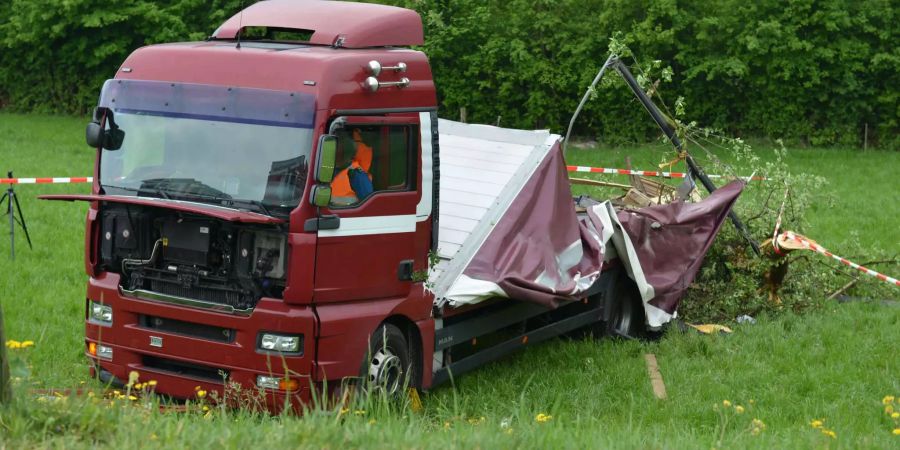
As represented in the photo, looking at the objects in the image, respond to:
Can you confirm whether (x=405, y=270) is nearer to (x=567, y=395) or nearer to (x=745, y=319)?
(x=567, y=395)

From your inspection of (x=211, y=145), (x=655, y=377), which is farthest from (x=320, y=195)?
(x=655, y=377)

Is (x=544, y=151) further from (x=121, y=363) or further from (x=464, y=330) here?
(x=121, y=363)

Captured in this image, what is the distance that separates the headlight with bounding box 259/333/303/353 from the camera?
24.9 feet

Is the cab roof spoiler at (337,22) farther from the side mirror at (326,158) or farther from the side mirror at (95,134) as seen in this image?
the side mirror at (95,134)

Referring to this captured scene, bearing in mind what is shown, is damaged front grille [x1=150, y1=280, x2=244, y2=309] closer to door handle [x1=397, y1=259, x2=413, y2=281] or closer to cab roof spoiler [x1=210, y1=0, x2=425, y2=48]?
door handle [x1=397, y1=259, x2=413, y2=281]

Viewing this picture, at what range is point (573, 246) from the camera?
991 cm

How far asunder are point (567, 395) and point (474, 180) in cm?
196

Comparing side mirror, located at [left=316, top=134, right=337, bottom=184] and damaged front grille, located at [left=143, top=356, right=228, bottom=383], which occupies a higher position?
side mirror, located at [left=316, top=134, right=337, bottom=184]

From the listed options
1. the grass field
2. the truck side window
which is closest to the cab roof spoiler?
the truck side window

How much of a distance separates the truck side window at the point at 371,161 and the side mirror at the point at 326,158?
27 cm

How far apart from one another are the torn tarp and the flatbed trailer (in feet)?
0.12

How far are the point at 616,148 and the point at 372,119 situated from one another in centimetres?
1832

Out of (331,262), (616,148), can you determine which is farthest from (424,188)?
(616,148)

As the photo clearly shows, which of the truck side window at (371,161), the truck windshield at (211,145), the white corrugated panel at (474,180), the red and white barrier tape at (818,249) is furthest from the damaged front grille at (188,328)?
the red and white barrier tape at (818,249)
